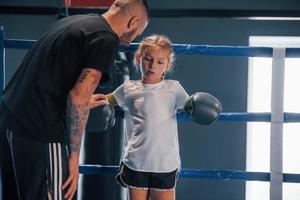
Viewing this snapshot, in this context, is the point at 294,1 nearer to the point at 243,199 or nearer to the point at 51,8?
the point at 243,199

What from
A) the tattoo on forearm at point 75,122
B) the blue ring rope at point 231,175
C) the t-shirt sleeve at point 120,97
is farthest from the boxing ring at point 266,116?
the tattoo on forearm at point 75,122

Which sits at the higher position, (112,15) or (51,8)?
(51,8)

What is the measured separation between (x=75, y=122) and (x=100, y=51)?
21 cm

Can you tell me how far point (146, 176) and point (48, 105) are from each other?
21.6 inches

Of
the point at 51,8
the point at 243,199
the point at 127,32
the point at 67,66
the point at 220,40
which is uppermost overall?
the point at 51,8

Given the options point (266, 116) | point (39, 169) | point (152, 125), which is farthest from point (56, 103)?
point (266, 116)

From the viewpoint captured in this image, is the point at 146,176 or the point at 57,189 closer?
the point at 57,189

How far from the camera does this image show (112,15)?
1.33 m

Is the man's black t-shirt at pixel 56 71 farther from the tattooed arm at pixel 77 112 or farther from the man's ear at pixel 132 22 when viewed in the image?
the man's ear at pixel 132 22

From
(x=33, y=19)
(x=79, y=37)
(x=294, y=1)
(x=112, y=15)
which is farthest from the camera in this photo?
(x=33, y=19)

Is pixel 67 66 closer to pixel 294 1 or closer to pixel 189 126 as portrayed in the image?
pixel 189 126

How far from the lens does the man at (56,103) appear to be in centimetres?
117

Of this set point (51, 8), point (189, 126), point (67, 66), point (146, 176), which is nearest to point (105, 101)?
point (146, 176)

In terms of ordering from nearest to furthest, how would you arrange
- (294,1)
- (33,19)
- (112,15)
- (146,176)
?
(112,15) → (146,176) → (294,1) → (33,19)
